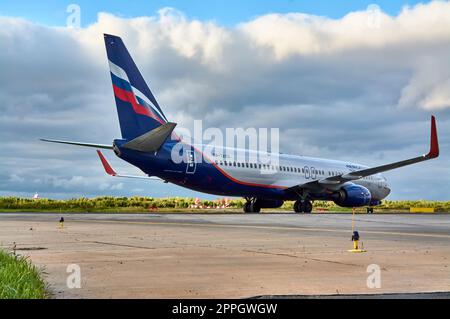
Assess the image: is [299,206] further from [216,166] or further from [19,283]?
[19,283]

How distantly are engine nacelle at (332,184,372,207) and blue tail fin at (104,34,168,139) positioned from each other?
17731 millimetres

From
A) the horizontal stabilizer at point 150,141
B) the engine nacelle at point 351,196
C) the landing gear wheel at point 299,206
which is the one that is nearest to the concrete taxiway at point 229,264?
the horizontal stabilizer at point 150,141

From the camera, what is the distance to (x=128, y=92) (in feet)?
104

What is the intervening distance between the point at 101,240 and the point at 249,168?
24.8m

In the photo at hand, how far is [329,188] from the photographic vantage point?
145ft

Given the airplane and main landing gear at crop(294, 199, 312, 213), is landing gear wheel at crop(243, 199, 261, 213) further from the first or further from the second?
main landing gear at crop(294, 199, 312, 213)

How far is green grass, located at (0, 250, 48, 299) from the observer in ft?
22.4

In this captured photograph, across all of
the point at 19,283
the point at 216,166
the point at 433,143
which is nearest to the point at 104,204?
the point at 216,166

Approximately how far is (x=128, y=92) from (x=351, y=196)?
19893 millimetres

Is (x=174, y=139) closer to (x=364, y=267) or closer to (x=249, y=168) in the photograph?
(x=249, y=168)

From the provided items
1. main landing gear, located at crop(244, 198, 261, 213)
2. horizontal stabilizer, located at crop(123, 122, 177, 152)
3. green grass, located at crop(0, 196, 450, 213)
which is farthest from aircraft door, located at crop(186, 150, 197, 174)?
green grass, located at crop(0, 196, 450, 213)

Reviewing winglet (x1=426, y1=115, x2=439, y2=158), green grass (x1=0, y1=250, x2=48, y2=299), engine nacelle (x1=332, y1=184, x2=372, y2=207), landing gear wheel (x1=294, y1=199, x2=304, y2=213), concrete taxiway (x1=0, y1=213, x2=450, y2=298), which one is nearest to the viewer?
green grass (x1=0, y1=250, x2=48, y2=299)

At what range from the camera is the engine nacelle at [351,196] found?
43.9 meters
